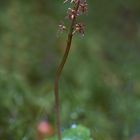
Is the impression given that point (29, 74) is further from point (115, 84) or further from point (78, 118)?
point (78, 118)

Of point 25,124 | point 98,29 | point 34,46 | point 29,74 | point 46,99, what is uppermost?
point 98,29

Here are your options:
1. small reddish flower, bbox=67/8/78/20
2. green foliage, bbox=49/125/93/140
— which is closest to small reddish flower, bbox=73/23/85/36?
small reddish flower, bbox=67/8/78/20

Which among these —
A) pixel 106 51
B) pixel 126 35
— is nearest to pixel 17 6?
pixel 106 51

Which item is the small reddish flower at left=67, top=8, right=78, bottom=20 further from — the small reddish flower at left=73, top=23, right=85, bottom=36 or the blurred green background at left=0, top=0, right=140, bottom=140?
the blurred green background at left=0, top=0, right=140, bottom=140

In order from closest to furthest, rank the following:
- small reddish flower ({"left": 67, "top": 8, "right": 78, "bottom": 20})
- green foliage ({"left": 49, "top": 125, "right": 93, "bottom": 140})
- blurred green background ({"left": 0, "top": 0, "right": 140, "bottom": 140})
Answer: small reddish flower ({"left": 67, "top": 8, "right": 78, "bottom": 20})
green foliage ({"left": 49, "top": 125, "right": 93, "bottom": 140})
blurred green background ({"left": 0, "top": 0, "right": 140, "bottom": 140})

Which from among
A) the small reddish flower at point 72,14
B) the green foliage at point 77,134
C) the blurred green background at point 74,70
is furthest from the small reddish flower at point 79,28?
the blurred green background at point 74,70

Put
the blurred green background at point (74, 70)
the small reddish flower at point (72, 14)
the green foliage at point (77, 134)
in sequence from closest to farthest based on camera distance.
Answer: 1. the small reddish flower at point (72, 14)
2. the green foliage at point (77, 134)
3. the blurred green background at point (74, 70)

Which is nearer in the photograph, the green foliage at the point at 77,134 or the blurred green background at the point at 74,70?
the green foliage at the point at 77,134

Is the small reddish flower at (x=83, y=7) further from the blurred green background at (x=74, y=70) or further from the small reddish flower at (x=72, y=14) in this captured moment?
the blurred green background at (x=74, y=70)

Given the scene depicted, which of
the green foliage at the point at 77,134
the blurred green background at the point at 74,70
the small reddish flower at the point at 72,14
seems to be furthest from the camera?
the blurred green background at the point at 74,70
